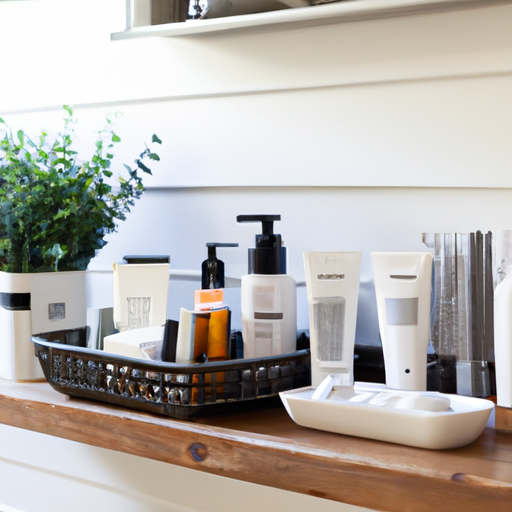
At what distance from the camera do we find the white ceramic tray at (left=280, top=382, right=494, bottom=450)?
49 cm

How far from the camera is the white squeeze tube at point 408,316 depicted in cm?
60

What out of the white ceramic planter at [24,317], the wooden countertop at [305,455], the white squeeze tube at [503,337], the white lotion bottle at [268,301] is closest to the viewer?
the wooden countertop at [305,455]

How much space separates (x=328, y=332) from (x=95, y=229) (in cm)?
34

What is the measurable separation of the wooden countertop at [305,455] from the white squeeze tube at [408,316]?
87 millimetres

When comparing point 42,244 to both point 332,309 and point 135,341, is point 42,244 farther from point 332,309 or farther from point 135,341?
point 332,309

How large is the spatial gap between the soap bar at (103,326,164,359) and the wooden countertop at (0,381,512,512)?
0.18 feet

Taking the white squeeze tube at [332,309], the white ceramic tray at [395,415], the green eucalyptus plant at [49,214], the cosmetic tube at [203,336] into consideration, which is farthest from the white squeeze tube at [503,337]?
the green eucalyptus plant at [49,214]

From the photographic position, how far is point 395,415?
19.6 inches

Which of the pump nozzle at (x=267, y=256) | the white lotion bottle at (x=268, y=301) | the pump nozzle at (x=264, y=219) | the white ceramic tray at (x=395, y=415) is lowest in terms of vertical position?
the white ceramic tray at (x=395, y=415)

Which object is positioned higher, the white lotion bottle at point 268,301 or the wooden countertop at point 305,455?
the white lotion bottle at point 268,301

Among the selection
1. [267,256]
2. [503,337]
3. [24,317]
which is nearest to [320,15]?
[267,256]

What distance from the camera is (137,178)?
842 millimetres

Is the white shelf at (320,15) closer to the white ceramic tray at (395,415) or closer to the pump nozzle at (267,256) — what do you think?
the pump nozzle at (267,256)

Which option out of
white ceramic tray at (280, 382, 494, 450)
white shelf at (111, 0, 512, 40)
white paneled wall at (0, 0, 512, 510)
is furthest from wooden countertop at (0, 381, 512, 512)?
white shelf at (111, 0, 512, 40)
